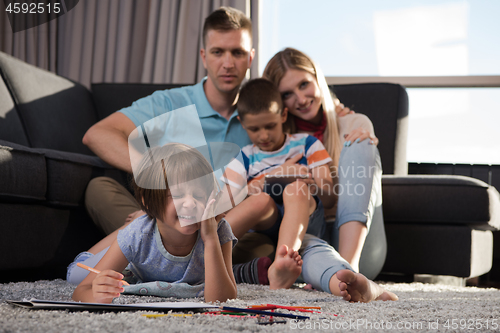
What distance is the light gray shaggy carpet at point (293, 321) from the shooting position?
49 cm

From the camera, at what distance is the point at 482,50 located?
2.41m

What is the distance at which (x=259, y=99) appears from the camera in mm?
1309

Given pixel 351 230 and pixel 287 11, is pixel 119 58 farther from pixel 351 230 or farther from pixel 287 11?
pixel 351 230

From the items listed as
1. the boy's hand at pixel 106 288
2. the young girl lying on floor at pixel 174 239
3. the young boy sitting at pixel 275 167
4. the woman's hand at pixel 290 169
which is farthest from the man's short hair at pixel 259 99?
the boy's hand at pixel 106 288

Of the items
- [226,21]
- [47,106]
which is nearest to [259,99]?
[226,21]

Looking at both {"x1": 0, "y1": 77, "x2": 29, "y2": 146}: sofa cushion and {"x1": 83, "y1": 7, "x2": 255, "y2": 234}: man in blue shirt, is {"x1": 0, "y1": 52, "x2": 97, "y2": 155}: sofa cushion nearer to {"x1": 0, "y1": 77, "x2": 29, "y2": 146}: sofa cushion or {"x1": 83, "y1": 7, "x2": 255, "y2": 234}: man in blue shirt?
{"x1": 0, "y1": 77, "x2": 29, "y2": 146}: sofa cushion

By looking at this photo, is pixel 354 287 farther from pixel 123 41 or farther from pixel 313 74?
pixel 123 41

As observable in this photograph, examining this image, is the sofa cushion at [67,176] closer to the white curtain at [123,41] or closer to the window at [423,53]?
the white curtain at [123,41]

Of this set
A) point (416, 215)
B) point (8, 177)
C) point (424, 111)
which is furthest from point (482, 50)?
point (8, 177)

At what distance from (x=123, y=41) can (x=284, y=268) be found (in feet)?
7.03

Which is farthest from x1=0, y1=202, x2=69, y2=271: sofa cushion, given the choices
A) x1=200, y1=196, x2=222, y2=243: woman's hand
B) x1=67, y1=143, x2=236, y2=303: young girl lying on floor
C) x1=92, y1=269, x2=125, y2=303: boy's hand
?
x1=200, y1=196, x2=222, y2=243: woman's hand

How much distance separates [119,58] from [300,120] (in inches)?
62.1

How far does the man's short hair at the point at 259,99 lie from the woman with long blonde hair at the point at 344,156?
3.2 inches

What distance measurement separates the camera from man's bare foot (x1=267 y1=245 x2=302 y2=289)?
87 cm
